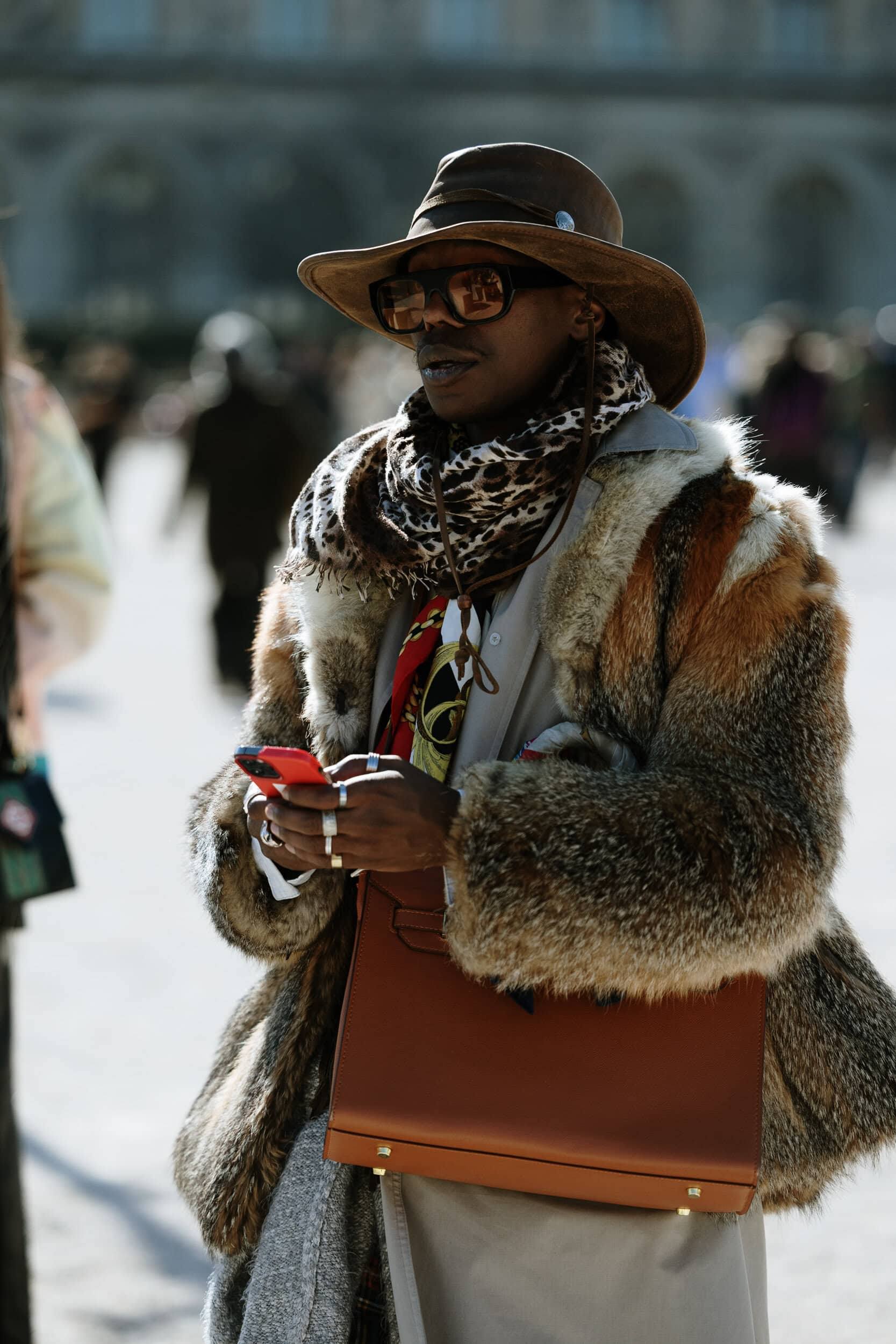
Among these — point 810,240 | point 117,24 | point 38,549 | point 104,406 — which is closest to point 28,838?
point 38,549

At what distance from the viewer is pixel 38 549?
3340mm

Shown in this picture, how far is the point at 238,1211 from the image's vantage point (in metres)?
2.26

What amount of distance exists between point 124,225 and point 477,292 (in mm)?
48651

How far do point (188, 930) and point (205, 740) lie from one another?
280cm

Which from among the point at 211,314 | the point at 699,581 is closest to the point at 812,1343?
the point at 699,581

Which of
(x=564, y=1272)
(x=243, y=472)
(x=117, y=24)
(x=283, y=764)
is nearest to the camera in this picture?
(x=283, y=764)

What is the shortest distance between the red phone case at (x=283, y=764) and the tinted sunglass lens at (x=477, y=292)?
0.65m

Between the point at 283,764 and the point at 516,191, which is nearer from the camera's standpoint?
the point at 283,764

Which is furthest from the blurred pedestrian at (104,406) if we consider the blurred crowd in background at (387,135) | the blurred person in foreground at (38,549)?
the blurred crowd in background at (387,135)

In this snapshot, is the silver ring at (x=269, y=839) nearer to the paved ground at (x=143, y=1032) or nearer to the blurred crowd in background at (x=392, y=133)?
the paved ground at (x=143, y=1032)

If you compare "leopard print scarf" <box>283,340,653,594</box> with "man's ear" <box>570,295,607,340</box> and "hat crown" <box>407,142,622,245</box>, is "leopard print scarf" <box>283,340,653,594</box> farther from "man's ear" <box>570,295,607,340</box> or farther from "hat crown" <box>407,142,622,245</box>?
"hat crown" <box>407,142,622,245</box>

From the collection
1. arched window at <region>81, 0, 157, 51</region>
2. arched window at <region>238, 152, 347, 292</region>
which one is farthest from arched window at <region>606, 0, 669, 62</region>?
arched window at <region>81, 0, 157, 51</region>

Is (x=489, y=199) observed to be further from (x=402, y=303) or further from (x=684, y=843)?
(x=684, y=843)

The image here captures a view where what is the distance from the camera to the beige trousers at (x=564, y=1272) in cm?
206
